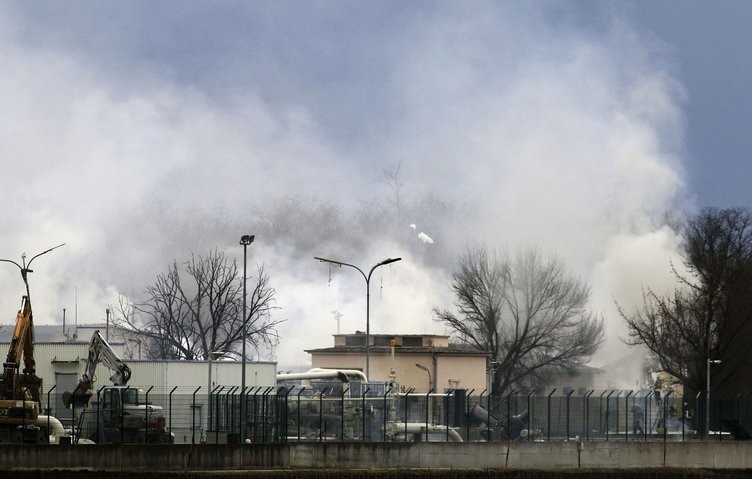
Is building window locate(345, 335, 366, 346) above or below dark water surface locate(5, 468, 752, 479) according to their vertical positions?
above

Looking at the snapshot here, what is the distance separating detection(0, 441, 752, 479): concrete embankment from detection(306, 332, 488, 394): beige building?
58004mm

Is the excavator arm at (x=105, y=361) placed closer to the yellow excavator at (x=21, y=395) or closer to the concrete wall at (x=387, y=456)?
the yellow excavator at (x=21, y=395)

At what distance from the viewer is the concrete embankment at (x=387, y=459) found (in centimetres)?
5391

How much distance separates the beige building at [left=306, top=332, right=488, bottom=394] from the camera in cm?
12288

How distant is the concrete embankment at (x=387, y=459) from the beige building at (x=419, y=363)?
58004 mm

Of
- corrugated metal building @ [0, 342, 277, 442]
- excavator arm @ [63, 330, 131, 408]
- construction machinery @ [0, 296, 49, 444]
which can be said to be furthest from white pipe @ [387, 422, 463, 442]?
corrugated metal building @ [0, 342, 277, 442]

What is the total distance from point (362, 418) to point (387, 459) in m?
2.76

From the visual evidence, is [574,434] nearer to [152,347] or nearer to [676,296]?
[676,296]

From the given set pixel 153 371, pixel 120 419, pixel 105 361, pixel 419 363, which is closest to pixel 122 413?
pixel 120 419

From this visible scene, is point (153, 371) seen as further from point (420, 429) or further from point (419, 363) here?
point (419, 363)

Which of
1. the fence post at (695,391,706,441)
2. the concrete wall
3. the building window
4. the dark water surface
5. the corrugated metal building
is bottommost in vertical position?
the dark water surface

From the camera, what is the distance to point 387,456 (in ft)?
190

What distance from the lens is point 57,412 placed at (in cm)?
7400

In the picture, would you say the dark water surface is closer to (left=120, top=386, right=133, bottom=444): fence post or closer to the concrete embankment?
the concrete embankment
